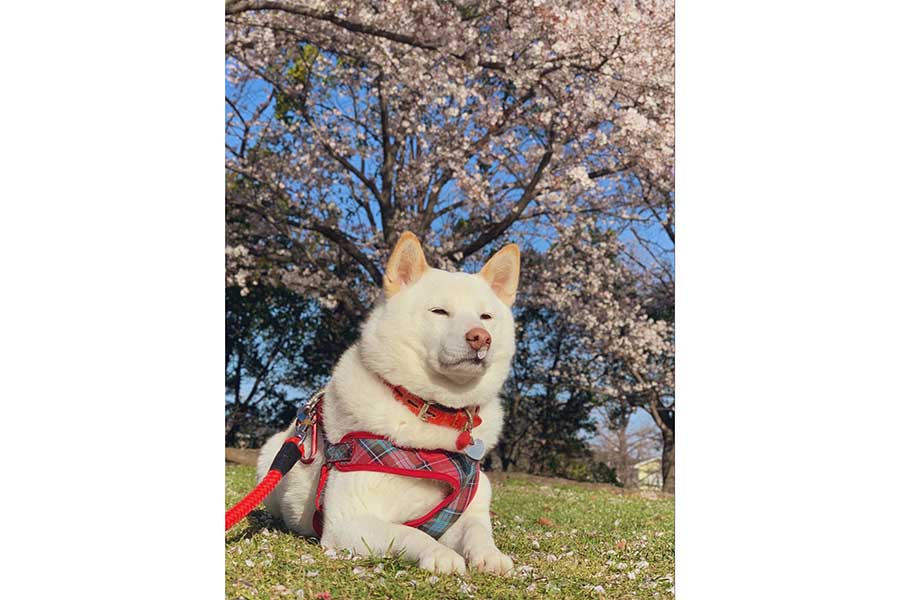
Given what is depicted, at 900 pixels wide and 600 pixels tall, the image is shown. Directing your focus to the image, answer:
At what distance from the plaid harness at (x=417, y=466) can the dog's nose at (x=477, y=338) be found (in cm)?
30

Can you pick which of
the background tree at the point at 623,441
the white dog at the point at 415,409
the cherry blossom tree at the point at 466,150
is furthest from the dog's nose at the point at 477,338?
the background tree at the point at 623,441

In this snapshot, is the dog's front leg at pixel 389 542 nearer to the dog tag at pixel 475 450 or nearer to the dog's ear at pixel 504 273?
the dog tag at pixel 475 450

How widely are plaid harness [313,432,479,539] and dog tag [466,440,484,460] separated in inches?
0.7

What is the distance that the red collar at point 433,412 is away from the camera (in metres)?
2.11

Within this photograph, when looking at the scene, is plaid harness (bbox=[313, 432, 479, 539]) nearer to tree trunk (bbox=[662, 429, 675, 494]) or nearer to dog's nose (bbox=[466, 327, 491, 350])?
dog's nose (bbox=[466, 327, 491, 350])

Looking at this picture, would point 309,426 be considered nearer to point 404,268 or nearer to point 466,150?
point 404,268

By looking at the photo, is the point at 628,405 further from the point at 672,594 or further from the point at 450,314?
the point at 450,314

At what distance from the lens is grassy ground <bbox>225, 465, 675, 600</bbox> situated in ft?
6.33

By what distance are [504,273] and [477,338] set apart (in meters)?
0.33

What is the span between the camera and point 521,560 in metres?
2.21

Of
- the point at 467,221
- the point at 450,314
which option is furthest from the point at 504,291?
the point at 467,221

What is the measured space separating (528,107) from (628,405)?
4.12ft

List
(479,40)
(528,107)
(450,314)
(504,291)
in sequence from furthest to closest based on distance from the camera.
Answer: (528,107) → (479,40) → (504,291) → (450,314)

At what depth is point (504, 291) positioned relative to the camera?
230cm
